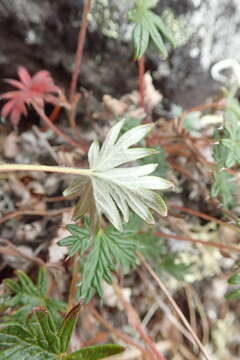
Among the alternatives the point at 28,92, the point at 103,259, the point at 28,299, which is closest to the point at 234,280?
the point at 103,259

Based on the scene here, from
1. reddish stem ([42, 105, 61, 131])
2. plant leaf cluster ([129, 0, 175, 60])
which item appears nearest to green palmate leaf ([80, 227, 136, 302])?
plant leaf cluster ([129, 0, 175, 60])

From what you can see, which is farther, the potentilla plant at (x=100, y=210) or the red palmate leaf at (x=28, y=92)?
the red palmate leaf at (x=28, y=92)

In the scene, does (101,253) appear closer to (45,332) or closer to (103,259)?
(103,259)

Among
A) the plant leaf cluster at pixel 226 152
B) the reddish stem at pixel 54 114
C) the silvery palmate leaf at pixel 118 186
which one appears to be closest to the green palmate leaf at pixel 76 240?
the silvery palmate leaf at pixel 118 186

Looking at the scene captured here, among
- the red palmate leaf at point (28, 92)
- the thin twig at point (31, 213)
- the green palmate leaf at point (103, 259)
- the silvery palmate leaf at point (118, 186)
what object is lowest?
the green palmate leaf at point (103, 259)

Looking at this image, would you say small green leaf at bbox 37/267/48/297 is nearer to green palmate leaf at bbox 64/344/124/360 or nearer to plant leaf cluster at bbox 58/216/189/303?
plant leaf cluster at bbox 58/216/189/303

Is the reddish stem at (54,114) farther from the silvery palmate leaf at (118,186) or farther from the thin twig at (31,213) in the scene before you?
the silvery palmate leaf at (118,186)
